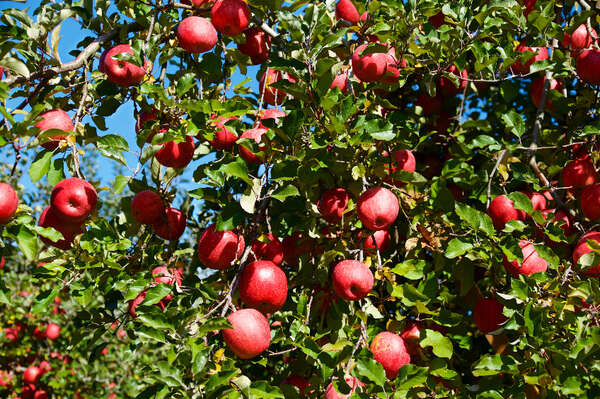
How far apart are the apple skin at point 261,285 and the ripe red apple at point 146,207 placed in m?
0.59

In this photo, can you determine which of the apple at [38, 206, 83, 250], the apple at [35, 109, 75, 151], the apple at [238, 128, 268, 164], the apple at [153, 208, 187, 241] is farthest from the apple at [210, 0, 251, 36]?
the apple at [38, 206, 83, 250]

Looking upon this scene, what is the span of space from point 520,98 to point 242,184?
7.84ft

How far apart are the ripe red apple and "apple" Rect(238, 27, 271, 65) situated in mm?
911

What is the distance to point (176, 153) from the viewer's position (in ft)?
6.95

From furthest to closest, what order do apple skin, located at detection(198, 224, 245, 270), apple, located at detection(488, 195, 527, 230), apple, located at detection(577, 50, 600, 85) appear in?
1. apple, located at detection(577, 50, 600, 85)
2. apple, located at detection(488, 195, 527, 230)
3. apple skin, located at detection(198, 224, 245, 270)

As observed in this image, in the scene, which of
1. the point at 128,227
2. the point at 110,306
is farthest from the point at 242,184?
the point at 110,306

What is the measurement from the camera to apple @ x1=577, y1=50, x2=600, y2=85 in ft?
7.45

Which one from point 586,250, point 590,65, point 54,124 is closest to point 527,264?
point 586,250

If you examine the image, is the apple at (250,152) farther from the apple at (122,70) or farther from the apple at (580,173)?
the apple at (580,173)

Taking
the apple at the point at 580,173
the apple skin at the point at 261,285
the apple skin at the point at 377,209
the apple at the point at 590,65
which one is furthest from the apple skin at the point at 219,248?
the apple at the point at 590,65

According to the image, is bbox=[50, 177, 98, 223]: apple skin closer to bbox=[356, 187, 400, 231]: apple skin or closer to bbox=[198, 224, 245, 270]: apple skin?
bbox=[198, 224, 245, 270]: apple skin

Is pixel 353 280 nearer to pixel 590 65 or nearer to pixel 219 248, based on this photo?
pixel 219 248

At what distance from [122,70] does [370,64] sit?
106 cm

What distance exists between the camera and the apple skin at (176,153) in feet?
6.88
